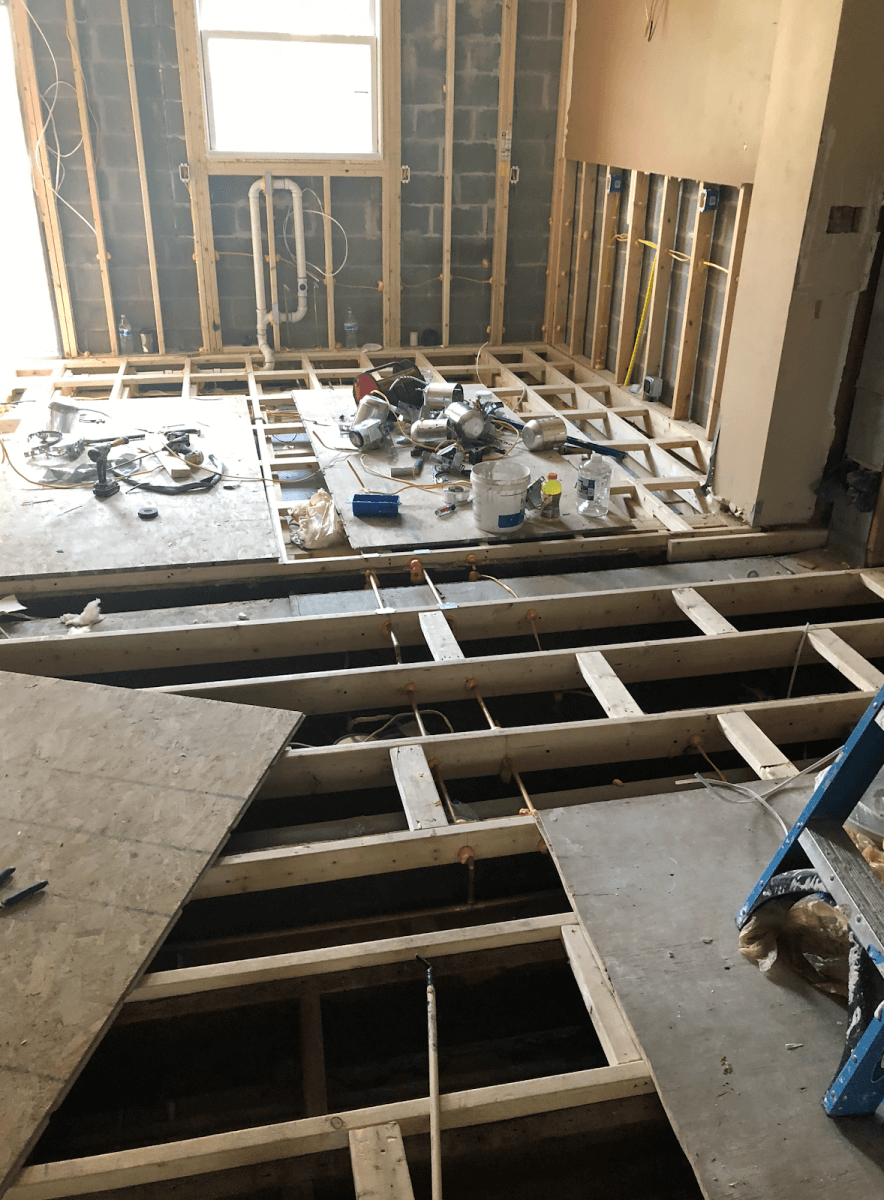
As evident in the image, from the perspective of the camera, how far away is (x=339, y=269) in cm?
655

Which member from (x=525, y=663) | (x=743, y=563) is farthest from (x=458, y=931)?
(x=743, y=563)

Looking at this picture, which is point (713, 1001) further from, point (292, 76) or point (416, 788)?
point (292, 76)

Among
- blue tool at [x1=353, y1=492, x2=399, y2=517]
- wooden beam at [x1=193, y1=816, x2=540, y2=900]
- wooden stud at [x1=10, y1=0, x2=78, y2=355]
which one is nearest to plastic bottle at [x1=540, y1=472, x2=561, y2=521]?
blue tool at [x1=353, y1=492, x2=399, y2=517]

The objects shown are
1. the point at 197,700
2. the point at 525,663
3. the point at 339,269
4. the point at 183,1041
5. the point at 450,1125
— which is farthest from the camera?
the point at 339,269

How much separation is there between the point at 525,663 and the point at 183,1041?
136 centimetres

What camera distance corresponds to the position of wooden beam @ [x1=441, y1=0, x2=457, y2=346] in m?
6.02

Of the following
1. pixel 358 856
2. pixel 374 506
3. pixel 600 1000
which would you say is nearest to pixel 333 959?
pixel 358 856

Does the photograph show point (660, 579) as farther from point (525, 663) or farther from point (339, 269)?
point (339, 269)

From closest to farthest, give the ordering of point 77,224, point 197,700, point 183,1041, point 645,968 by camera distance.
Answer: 1. point 645,968
2. point 183,1041
3. point 197,700
4. point 77,224

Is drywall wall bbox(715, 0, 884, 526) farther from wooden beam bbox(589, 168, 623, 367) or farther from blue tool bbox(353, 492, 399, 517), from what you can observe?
wooden beam bbox(589, 168, 623, 367)

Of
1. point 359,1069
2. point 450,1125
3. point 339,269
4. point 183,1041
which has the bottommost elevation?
point 359,1069

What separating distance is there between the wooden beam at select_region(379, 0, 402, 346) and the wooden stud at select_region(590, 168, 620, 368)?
4.72ft

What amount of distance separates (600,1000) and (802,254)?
2648mm

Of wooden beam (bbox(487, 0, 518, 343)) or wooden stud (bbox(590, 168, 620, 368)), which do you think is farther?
wooden beam (bbox(487, 0, 518, 343))
